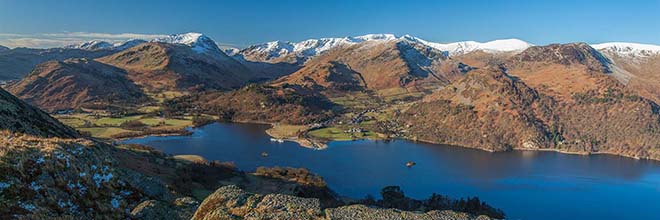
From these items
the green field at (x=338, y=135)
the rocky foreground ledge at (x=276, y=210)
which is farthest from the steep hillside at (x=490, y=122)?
the rocky foreground ledge at (x=276, y=210)

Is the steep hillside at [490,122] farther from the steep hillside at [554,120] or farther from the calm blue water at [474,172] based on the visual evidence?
the calm blue water at [474,172]

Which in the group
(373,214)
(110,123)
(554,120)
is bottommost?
(110,123)

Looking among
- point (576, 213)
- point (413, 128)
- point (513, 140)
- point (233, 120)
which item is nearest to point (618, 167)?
point (513, 140)

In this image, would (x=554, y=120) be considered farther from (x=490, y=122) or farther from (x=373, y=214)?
(x=373, y=214)

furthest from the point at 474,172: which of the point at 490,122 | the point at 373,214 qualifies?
the point at 373,214

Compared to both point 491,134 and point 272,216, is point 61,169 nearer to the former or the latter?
point 272,216

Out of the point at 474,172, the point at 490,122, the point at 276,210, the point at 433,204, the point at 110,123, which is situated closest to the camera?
the point at 276,210
